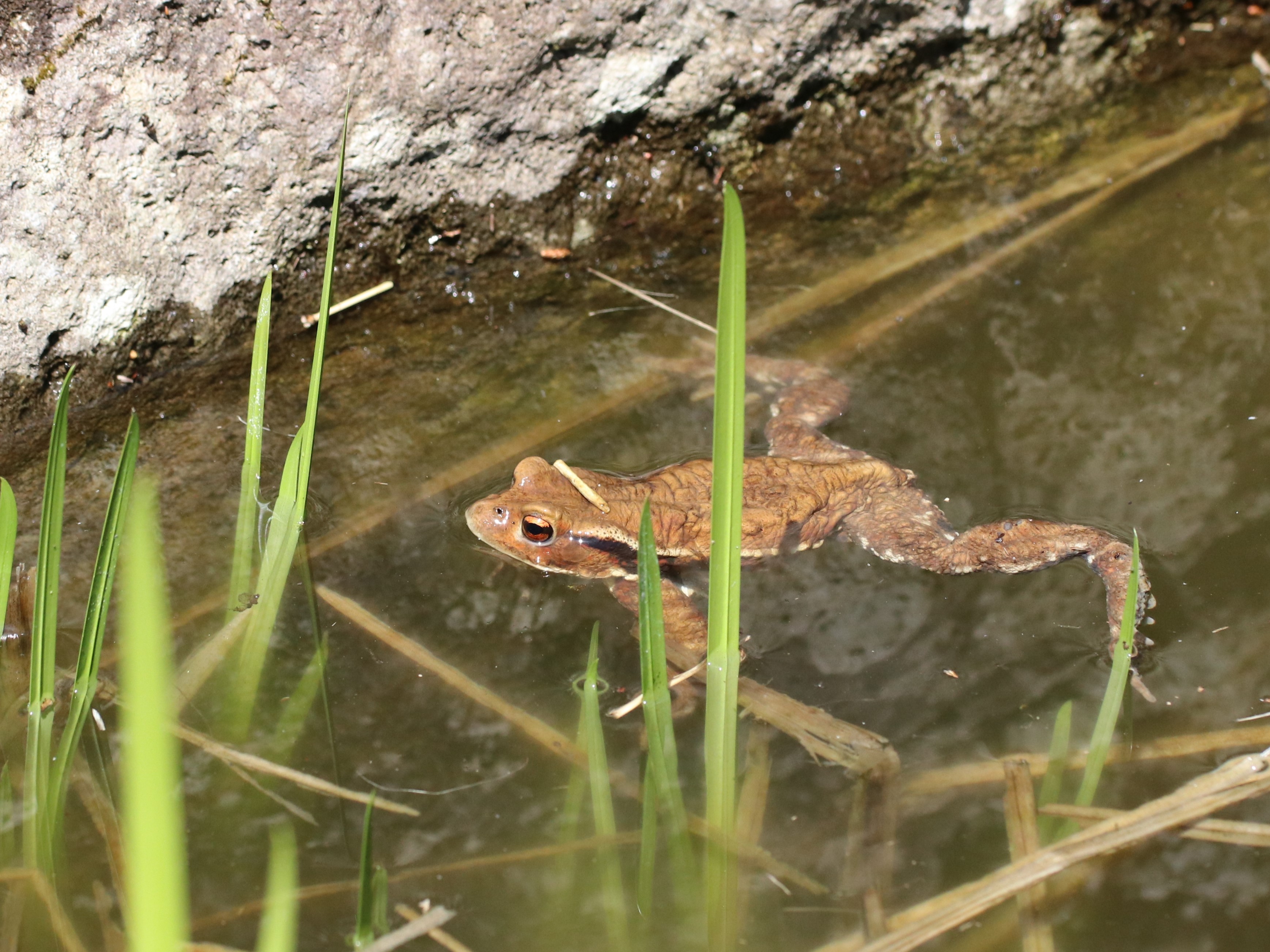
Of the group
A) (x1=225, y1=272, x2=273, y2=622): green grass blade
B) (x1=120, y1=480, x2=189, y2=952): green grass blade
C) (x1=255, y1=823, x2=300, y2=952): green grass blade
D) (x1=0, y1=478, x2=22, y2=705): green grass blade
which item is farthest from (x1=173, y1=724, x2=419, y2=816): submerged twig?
(x1=120, y1=480, x2=189, y2=952): green grass blade

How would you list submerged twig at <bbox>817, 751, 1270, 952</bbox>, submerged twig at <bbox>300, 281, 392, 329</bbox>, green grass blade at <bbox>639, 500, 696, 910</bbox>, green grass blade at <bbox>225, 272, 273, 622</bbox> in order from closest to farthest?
1. green grass blade at <bbox>639, 500, 696, 910</bbox>
2. submerged twig at <bbox>817, 751, 1270, 952</bbox>
3. green grass blade at <bbox>225, 272, 273, 622</bbox>
4. submerged twig at <bbox>300, 281, 392, 329</bbox>

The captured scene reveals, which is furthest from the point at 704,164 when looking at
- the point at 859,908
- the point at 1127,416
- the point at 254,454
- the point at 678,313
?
the point at 859,908

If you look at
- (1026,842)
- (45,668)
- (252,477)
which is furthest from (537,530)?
(1026,842)

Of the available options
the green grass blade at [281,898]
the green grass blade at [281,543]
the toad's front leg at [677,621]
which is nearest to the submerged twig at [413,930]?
the green grass blade at [281,898]

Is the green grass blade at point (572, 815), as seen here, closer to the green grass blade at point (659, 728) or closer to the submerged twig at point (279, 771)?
the green grass blade at point (659, 728)

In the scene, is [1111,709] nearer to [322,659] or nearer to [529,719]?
[529,719]

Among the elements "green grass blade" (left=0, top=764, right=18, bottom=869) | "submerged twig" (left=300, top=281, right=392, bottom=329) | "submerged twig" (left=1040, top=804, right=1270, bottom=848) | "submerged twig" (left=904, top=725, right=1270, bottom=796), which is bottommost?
"submerged twig" (left=1040, top=804, right=1270, bottom=848)

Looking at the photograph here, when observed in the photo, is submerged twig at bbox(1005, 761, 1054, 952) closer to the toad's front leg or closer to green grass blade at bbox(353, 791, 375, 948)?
the toad's front leg
